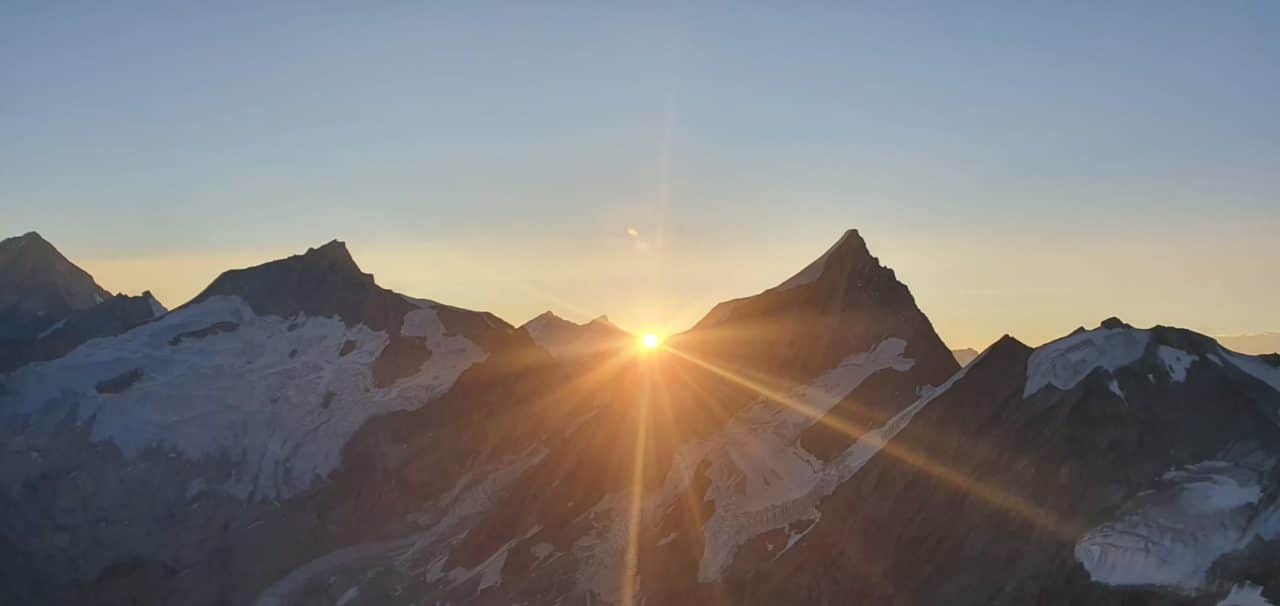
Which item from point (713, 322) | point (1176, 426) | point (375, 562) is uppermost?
point (713, 322)

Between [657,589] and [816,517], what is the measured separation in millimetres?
17843

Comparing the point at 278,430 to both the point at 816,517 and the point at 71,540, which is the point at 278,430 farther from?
the point at 816,517

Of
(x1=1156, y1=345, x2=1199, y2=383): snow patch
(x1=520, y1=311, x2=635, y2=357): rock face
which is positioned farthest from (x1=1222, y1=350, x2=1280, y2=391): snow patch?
(x1=520, y1=311, x2=635, y2=357): rock face

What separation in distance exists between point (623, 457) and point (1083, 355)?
62297 mm

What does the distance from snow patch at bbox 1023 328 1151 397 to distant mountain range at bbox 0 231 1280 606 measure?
0.79 feet

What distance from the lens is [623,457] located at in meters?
139

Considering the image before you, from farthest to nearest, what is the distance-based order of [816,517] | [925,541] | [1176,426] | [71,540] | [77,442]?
[77,442] < [71,540] < [816,517] < [925,541] < [1176,426]

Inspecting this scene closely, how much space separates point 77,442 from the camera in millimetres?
165500

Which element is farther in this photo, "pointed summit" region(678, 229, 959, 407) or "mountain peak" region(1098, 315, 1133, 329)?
"pointed summit" region(678, 229, 959, 407)

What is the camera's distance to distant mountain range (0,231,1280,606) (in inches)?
3275

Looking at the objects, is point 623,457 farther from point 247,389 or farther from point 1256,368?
point 1256,368

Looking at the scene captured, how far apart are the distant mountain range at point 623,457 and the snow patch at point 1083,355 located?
24cm

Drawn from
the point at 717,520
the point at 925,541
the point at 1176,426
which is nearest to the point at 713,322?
the point at 717,520

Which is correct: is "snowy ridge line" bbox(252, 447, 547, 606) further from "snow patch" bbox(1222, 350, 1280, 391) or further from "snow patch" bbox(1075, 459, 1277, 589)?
"snow patch" bbox(1222, 350, 1280, 391)
